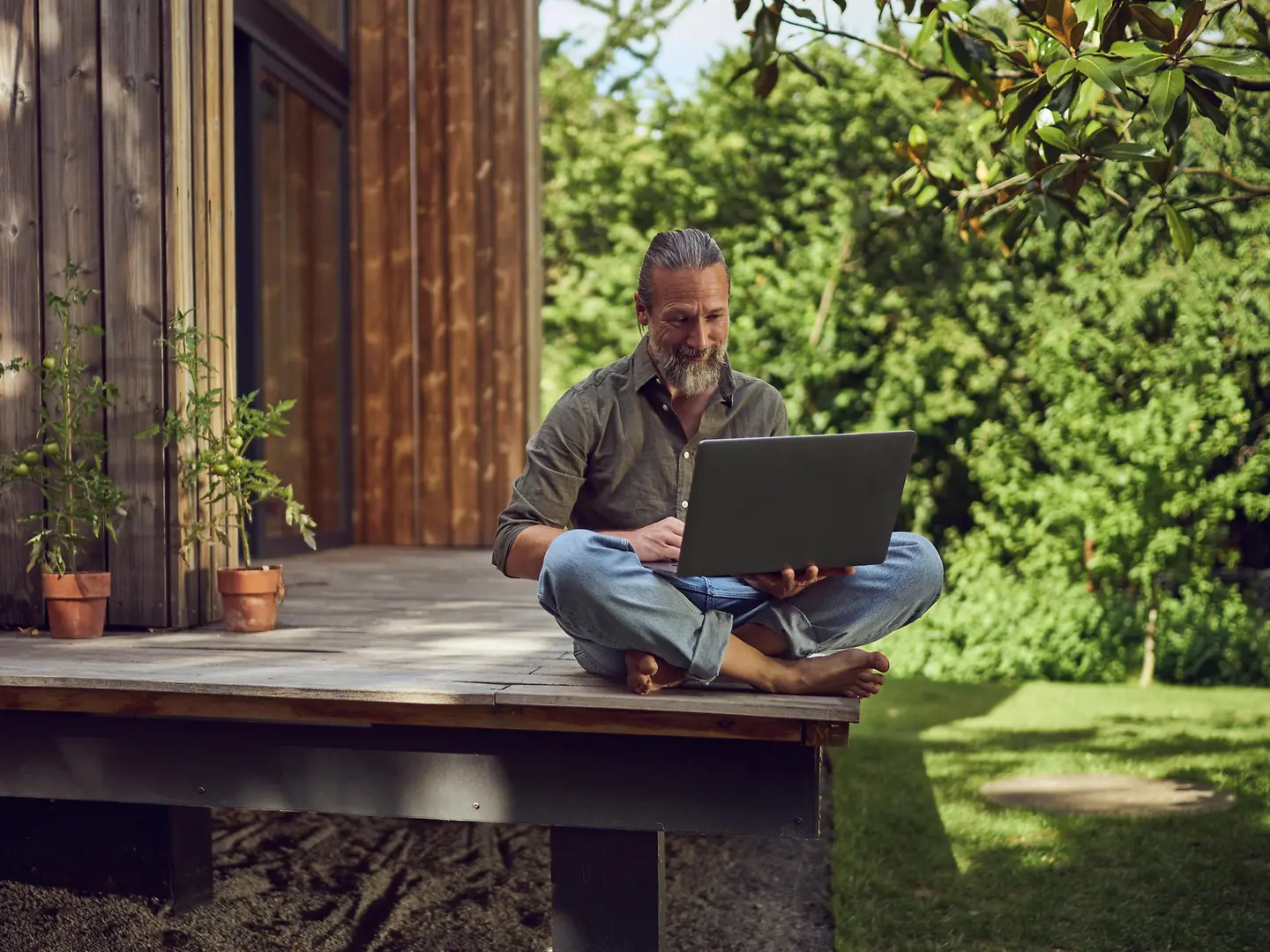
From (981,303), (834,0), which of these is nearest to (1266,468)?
(981,303)

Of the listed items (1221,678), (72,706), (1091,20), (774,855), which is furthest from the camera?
(1221,678)

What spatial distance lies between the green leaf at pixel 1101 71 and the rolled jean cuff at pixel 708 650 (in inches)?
43.8

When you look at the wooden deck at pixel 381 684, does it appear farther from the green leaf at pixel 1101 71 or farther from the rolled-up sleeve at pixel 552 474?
the green leaf at pixel 1101 71

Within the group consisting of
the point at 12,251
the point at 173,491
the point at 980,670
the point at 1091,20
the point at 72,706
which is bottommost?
the point at 980,670

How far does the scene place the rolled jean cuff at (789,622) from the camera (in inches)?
92.4

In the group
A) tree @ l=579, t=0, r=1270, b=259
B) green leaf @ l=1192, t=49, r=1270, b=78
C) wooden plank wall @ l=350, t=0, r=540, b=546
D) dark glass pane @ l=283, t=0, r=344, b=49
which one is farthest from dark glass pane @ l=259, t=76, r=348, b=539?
green leaf @ l=1192, t=49, r=1270, b=78

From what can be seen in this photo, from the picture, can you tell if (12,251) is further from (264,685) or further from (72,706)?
(264,685)

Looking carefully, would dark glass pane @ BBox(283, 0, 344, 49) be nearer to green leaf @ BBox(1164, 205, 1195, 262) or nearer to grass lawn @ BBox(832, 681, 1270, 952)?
grass lawn @ BBox(832, 681, 1270, 952)

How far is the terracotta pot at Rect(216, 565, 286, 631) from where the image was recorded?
3.15 metres

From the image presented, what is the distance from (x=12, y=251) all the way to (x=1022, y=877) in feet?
9.85

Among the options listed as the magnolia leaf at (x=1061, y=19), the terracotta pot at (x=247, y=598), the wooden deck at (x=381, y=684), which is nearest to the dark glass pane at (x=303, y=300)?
the terracotta pot at (x=247, y=598)

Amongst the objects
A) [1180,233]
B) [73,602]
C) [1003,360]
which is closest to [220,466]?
[73,602]

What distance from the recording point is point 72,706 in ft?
8.25

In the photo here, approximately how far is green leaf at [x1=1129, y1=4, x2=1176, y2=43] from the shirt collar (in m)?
0.96
